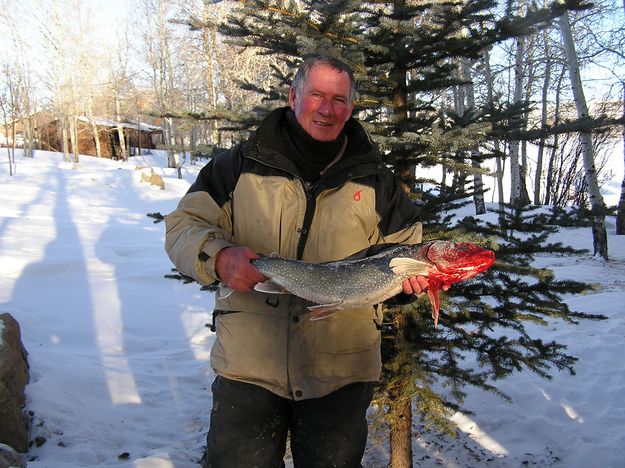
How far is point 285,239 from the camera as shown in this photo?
2.35 metres

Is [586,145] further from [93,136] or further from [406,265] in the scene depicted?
[93,136]

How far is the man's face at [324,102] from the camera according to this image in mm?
2367

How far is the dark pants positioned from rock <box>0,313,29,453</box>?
2.62 metres

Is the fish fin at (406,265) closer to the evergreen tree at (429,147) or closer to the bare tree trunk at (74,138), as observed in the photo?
the evergreen tree at (429,147)

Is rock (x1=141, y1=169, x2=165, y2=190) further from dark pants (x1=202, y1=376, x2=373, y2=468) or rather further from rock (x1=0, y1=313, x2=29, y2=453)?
dark pants (x1=202, y1=376, x2=373, y2=468)

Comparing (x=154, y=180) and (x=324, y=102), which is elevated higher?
(x=154, y=180)

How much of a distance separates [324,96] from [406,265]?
0.93m

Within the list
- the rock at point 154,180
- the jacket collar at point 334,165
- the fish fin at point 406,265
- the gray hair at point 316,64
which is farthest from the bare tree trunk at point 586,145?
the rock at point 154,180

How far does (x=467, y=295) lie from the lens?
3520 millimetres

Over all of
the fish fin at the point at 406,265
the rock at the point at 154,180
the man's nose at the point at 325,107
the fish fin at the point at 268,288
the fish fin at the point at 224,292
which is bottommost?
the fish fin at the point at 224,292

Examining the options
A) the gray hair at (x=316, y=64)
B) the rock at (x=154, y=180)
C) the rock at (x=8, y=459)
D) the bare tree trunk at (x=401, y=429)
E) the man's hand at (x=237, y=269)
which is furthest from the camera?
the rock at (x=154, y=180)

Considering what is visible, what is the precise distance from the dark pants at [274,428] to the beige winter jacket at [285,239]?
0.07 meters

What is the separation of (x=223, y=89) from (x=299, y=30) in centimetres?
2570

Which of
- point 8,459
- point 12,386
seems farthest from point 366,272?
point 12,386
